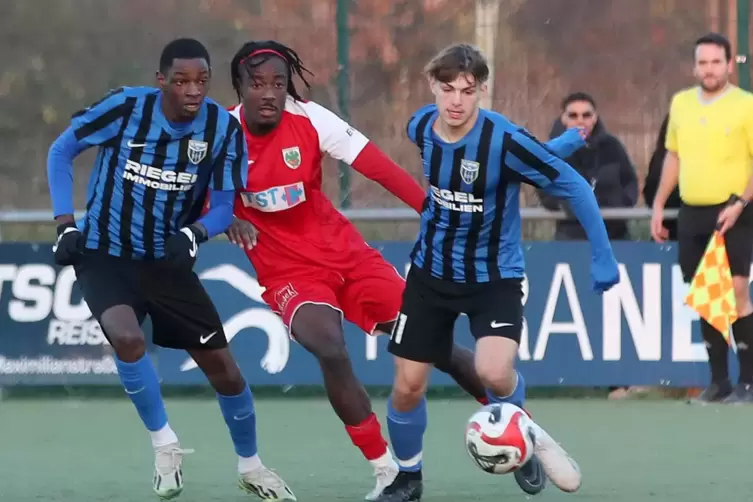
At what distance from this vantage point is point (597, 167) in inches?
366

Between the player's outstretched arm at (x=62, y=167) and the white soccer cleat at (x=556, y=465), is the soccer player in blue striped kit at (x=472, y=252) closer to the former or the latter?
the white soccer cleat at (x=556, y=465)

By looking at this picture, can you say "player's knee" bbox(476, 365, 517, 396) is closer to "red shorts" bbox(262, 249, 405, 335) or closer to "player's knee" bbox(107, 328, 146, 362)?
"red shorts" bbox(262, 249, 405, 335)

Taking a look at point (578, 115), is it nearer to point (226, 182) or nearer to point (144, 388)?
point (226, 182)

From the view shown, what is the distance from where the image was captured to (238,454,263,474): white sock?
239 inches

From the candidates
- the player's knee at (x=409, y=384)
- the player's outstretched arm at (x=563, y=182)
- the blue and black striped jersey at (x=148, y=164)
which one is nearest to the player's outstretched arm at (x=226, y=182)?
the blue and black striped jersey at (x=148, y=164)

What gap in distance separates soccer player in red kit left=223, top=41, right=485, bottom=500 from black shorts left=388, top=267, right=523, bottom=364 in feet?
0.80

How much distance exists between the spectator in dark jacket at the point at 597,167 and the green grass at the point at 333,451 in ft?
3.53

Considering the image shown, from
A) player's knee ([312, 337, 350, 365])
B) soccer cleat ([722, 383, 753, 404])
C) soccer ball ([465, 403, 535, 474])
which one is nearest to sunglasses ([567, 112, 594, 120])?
soccer cleat ([722, 383, 753, 404])

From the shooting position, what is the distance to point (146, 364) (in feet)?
19.2

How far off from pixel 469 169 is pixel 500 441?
1.02m

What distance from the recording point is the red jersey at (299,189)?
6199 millimetres

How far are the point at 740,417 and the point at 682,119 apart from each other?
1782mm

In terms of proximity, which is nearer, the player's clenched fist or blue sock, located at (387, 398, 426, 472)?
blue sock, located at (387, 398, 426, 472)

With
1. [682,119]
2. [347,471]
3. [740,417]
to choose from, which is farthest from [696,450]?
[682,119]
